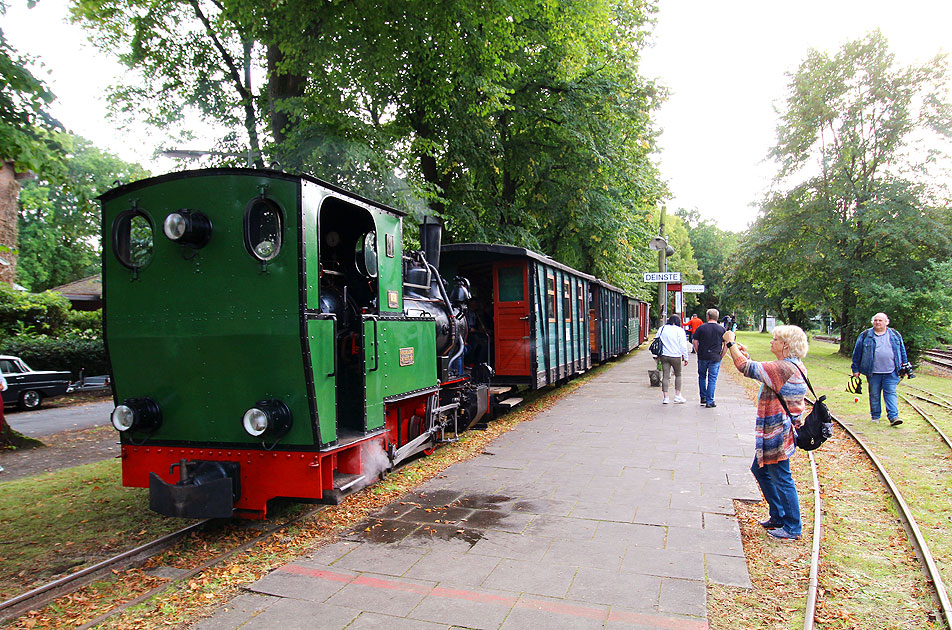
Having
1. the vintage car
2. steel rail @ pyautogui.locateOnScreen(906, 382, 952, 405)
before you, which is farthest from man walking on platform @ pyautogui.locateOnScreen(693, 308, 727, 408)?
the vintage car

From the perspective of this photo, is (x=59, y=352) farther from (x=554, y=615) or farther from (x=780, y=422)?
(x=780, y=422)

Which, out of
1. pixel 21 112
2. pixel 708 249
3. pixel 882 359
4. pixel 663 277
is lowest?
pixel 882 359

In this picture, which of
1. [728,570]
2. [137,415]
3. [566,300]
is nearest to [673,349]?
[566,300]

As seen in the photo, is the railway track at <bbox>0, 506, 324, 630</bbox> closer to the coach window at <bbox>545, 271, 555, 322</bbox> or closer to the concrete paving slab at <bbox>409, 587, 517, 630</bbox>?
the concrete paving slab at <bbox>409, 587, 517, 630</bbox>

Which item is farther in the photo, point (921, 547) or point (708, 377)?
point (708, 377)

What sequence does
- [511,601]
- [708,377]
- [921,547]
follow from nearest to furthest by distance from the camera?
[511,601], [921,547], [708,377]

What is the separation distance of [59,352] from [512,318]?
1385 cm

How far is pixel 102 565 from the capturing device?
434 centimetres

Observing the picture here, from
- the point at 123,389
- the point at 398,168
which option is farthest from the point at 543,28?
the point at 123,389

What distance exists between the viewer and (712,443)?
8.08m

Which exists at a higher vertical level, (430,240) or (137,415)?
(430,240)

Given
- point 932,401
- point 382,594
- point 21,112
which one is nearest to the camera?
point 382,594

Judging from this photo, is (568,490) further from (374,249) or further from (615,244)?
(615,244)

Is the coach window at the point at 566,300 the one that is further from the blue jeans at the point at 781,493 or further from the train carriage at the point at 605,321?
the blue jeans at the point at 781,493
